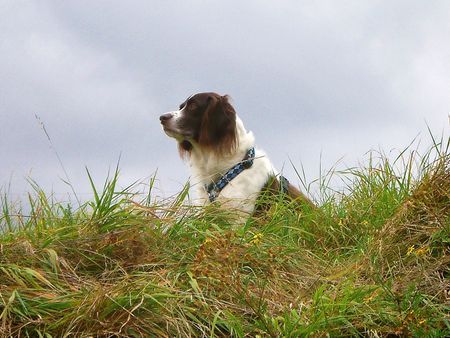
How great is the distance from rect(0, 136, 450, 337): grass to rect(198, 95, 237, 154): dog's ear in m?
1.60

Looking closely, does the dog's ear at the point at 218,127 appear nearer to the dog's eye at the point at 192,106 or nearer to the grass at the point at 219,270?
the dog's eye at the point at 192,106

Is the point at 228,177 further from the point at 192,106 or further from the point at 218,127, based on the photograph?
the point at 192,106

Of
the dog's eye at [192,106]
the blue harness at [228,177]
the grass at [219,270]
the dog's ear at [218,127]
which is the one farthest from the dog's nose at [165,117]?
the grass at [219,270]

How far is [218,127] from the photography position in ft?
25.0

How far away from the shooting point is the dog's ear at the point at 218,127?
755cm

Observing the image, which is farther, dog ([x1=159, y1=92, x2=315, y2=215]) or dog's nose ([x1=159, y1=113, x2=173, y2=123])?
dog's nose ([x1=159, y1=113, x2=173, y2=123])

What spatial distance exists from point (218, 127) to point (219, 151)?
0.24 meters

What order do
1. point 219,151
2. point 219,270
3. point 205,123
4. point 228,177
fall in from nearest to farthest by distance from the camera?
point 219,270 < point 228,177 < point 219,151 < point 205,123

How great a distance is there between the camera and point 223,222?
5613 mm

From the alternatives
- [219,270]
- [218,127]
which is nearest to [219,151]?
[218,127]

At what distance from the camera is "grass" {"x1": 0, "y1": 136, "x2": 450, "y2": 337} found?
392 cm

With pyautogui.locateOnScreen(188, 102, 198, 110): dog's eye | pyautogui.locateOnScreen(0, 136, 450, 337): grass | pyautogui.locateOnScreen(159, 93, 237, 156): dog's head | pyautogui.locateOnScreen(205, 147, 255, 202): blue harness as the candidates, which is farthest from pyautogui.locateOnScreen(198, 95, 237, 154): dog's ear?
pyautogui.locateOnScreen(0, 136, 450, 337): grass

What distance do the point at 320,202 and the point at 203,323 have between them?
2903mm

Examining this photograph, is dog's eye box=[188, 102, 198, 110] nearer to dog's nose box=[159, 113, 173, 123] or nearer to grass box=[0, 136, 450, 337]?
dog's nose box=[159, 113, 173, 123]
